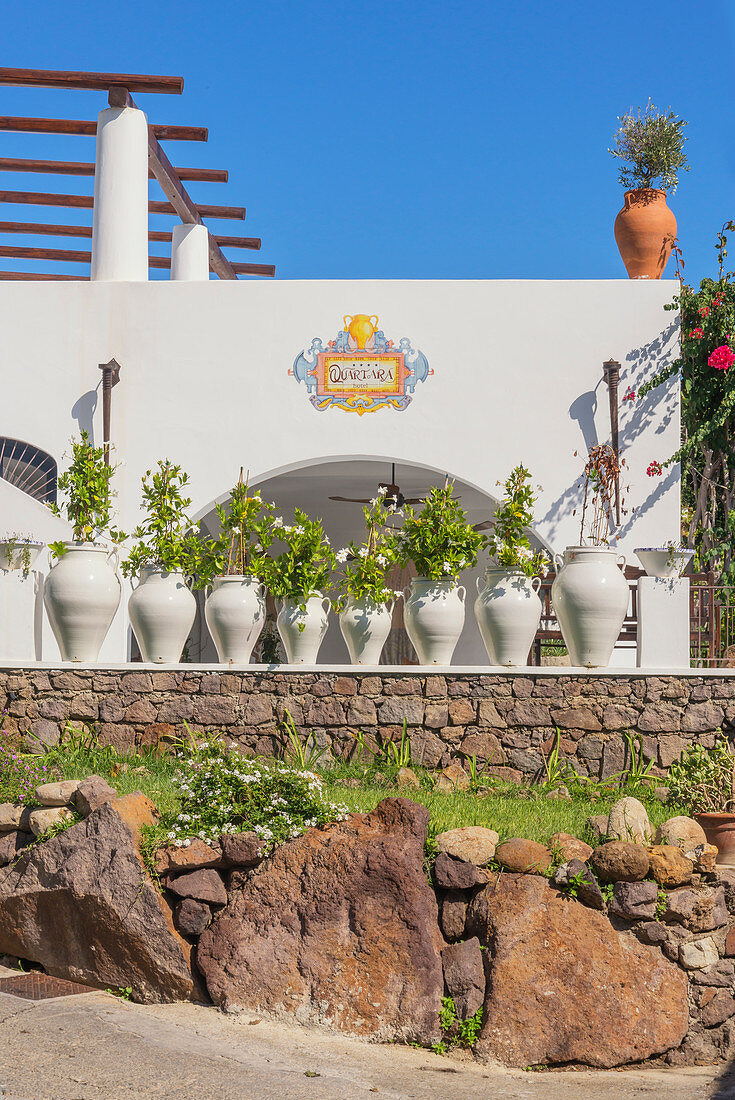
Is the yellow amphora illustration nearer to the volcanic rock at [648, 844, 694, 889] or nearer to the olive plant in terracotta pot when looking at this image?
the olive plant in terracotta pot

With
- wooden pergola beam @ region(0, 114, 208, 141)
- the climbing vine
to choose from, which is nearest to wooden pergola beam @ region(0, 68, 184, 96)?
wooden pergola beam @ region(0, 114, 208, 141)

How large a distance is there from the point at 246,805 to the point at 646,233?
6633mm

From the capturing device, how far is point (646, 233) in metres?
8.98

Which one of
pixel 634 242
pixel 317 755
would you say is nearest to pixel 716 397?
pixel 634 242

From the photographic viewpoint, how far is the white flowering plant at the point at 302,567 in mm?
5996

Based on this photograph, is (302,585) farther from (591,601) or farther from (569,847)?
(569,847)

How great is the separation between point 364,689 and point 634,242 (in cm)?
526

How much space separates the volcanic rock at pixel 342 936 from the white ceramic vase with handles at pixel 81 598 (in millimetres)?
2338

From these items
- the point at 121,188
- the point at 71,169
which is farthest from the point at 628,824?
the point at 71,169

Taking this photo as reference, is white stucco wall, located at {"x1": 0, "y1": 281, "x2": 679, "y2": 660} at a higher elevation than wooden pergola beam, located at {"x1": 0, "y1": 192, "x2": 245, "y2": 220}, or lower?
lower

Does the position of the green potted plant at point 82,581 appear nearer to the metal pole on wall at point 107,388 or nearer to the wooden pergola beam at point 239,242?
the metal pole on wall at point 107,388

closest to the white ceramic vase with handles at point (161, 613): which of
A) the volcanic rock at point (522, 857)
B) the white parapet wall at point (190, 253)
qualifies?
the volcanic rock at point (522, 857)

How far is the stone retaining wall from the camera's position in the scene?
18.7ft

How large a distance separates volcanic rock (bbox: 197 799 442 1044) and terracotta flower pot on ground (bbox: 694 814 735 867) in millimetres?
1399
